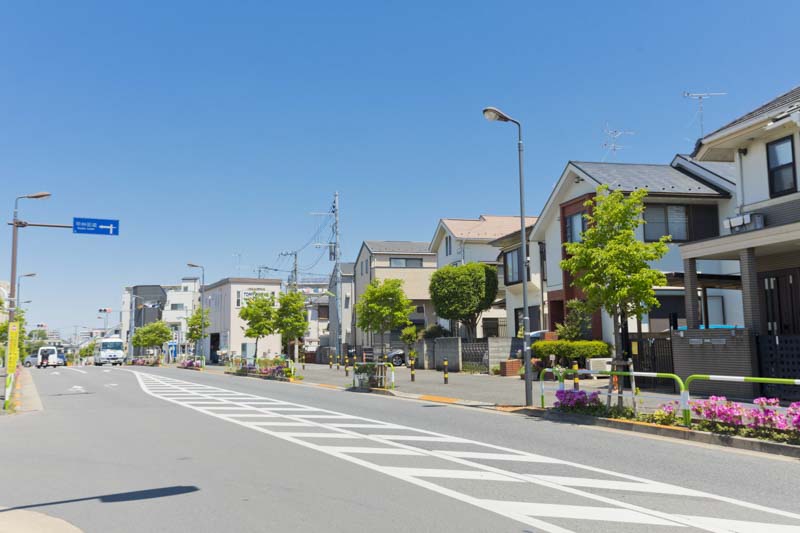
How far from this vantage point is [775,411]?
1104cm

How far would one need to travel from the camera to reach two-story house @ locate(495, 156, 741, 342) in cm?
2831

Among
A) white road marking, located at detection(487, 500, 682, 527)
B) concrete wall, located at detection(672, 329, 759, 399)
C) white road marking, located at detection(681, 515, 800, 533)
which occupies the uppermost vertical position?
concrete wall, located at detection(672, 329, 759, 399)

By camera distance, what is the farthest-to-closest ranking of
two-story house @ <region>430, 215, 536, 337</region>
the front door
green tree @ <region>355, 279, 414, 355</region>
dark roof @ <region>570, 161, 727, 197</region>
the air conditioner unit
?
two-story house @ <region>430, 215, 536, 337</region> → green tree @ <region>355, 279, 414, 355</region> → dark roof @ <region>570, 161, 727, 197</region> → the front door → the air conditioner unit

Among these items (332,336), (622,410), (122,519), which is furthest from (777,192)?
(332,336)

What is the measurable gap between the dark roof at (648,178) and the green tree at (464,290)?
11473 millimetres

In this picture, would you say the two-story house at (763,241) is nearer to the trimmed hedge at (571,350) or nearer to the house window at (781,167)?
the house window at (781,167)

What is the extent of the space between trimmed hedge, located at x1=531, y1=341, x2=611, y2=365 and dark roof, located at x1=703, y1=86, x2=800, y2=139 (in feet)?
32.9

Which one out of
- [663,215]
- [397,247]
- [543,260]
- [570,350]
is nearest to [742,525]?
[570,350]

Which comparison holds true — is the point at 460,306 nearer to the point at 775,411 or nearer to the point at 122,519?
the point at 775,411

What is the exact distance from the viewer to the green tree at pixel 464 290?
132 feet

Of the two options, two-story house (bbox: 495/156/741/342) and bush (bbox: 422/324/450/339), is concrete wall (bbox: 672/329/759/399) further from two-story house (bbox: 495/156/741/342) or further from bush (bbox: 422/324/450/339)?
bush (bbox: 422/324/450/339)

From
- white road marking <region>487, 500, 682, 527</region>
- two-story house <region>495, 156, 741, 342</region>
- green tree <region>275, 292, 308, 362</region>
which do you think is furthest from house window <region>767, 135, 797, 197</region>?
green tree <region>275, 292, 308, 362</region>

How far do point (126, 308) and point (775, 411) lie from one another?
152 metres

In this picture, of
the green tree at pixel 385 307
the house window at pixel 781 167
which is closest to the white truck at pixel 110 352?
the green tree at pixel 385 307
